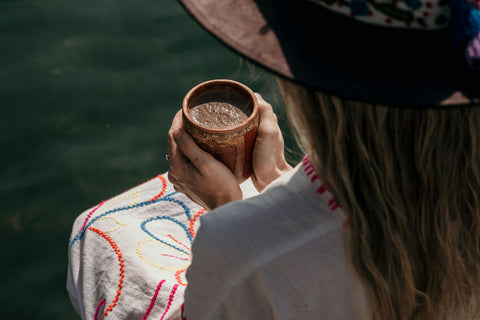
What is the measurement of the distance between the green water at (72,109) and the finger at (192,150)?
129 cm

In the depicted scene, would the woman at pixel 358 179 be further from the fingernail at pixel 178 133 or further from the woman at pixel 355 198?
the fingernail at pixel 178 133

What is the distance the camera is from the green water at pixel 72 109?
8.32ft

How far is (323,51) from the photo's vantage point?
0.84 metres

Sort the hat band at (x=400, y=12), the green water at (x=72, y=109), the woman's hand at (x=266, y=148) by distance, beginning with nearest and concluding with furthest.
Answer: the hat band at (x=400, y=12) < the woman's hand at (x=266, y=148) < the green water at (x=72, y=109)

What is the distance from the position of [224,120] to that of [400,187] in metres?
0.51

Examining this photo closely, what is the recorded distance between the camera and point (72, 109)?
2.90 metres

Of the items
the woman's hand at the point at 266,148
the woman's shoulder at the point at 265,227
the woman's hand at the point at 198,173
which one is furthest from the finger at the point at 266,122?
the woman's shoulder at the point at 265,227

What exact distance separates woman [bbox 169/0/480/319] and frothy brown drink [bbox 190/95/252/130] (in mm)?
317

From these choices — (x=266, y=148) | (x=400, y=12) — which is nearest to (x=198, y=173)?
(x=266, y=148)

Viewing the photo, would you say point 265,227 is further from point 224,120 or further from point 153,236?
point 153,236

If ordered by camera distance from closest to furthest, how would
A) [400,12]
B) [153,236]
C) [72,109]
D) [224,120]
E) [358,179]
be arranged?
[400,12], [358,179], [224,120], [153,236], [72,109]

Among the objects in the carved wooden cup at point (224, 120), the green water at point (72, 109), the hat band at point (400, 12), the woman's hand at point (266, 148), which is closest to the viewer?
the hat band at point (400, 12)

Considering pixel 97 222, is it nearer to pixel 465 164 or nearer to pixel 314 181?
pixel 314 181

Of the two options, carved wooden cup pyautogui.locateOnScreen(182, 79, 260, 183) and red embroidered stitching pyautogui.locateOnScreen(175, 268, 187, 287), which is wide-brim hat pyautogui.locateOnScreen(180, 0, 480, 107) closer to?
carved wooden cup pyautogui.locateOnScreen(182, 79, 260, 183)
